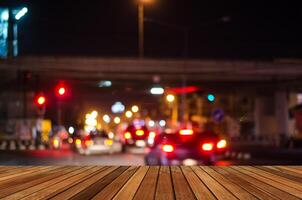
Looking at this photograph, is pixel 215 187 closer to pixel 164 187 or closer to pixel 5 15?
pixel 164 187

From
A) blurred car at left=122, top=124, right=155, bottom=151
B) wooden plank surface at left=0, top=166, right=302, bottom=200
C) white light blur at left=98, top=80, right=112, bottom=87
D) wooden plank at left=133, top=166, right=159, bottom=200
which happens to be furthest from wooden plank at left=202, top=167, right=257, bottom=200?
white light blur at left=98, top=80, right=112, bottom=87

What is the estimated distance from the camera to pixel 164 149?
70.6 ft

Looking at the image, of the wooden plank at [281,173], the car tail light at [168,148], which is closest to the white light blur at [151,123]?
the car tail light at [168,148]

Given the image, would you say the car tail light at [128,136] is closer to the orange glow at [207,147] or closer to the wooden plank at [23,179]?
the orange glow at [207,147]

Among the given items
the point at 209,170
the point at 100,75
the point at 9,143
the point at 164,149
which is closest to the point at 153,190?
the point at 209,170

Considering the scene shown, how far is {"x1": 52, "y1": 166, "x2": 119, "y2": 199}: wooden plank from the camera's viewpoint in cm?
866

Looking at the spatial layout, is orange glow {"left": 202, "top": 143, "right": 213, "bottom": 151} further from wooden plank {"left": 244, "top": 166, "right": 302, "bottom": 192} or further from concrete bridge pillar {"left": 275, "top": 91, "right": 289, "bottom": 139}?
concrete bridge pillar {"left": 275, "top": 91, "right": 289, "bottom": 139}

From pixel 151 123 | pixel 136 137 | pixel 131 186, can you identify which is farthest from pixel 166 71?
pixel 151 123

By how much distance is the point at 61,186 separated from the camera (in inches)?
392

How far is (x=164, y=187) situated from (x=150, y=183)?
685mm

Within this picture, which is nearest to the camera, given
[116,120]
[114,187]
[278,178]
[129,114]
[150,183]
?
[114,187]

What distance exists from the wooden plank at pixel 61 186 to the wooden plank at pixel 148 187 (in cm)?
116

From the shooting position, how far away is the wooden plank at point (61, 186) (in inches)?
342

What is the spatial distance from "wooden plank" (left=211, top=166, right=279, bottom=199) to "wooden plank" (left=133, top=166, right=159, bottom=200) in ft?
4.49
